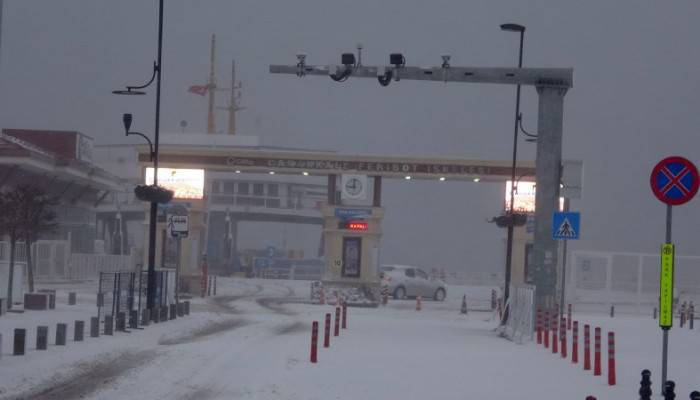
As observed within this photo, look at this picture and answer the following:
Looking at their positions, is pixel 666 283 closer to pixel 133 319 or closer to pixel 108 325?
pixel 108 325

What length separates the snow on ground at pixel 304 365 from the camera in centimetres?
1694

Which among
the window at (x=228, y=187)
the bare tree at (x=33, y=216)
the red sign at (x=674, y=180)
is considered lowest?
the bare tree at (x=33, y=216)

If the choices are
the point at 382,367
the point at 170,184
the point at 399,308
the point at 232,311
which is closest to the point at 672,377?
the point at 382,367

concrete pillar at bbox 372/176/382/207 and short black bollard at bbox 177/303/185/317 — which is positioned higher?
concrete pillar at bbox 372/176/382/207

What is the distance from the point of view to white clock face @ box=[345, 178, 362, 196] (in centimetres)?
5266

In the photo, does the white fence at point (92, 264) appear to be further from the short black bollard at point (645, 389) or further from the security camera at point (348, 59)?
the short black bollard at point (645, 389)

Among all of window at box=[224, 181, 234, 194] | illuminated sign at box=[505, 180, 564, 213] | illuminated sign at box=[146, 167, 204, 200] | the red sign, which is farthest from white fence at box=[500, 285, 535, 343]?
window at box=[224, 181, 234, 194]

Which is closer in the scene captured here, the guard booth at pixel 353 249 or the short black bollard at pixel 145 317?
the short black bollard at pixel 145 317

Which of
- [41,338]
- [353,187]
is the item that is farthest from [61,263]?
[41,338]

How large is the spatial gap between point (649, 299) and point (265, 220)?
45.0 m

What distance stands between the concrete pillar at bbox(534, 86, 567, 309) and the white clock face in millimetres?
21291

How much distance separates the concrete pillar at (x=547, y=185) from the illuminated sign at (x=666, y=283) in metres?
15.4

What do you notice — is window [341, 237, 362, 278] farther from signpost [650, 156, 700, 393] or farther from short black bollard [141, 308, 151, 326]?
signpost [650, 156, 700, 393]

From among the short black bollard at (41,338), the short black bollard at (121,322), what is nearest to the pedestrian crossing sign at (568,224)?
the short black bollard at (121,322)
